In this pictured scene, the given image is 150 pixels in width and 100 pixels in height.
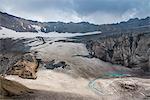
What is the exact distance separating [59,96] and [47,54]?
33552mm

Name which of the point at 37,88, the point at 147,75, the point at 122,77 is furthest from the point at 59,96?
the point at 147,75

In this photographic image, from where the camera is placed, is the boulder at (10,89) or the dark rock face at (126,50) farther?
the dark rock face at (126,50)

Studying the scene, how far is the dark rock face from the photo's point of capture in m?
94.1

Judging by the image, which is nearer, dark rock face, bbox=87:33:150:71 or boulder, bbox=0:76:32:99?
boulder, bbox=0:76:32:99

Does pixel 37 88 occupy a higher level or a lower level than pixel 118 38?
lower

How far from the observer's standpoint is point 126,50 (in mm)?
97500

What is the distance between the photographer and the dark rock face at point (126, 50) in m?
94.1

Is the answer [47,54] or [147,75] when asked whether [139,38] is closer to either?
[147,75]

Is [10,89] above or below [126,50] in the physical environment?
below

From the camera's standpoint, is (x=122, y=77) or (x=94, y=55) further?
(x=94, y=55)

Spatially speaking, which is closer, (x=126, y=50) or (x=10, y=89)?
(x=10, y=89)

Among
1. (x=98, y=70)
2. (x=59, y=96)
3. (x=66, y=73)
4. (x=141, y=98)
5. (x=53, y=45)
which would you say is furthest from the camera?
(x=53, y=45)

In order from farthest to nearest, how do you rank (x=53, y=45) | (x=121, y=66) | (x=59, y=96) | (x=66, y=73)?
(x=53, y=45), (x=121, y=66), (x=66, y=73), (x=59, y=96)

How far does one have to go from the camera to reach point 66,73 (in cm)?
8394
